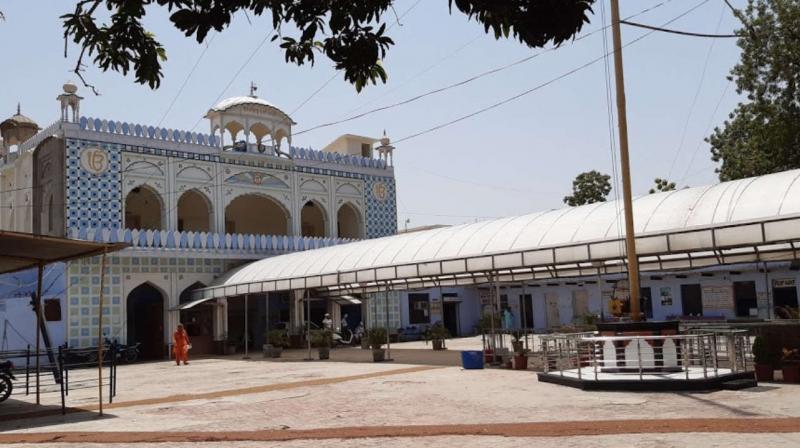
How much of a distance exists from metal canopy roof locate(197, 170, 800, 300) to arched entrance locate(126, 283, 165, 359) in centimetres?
576

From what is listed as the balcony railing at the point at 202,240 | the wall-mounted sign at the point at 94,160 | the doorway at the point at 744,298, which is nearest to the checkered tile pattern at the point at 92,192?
the wall-mounted sign at the point at 94,160

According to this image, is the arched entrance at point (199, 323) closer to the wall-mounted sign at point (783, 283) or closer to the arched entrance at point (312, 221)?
the arched entrance at point (312, 221)

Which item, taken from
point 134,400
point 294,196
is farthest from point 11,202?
point 134,400

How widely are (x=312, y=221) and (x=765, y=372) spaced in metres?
27.1

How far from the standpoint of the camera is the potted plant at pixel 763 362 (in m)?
13.1

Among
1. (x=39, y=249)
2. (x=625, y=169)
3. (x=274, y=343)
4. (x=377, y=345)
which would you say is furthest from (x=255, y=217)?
(x=625, y=169)

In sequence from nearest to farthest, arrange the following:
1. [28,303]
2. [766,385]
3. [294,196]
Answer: [766,385] < [28,303] < [294,196]

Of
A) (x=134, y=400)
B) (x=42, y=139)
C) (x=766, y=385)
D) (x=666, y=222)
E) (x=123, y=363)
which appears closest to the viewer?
(x=766, y=385)

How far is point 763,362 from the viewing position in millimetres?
13164

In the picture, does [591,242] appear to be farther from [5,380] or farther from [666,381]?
[5,380]

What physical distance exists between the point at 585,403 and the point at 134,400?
845 cm

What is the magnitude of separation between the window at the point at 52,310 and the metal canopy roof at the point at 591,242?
6877 millimetres

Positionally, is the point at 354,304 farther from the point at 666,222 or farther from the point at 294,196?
the point at 666,222

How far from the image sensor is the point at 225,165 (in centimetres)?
3064
